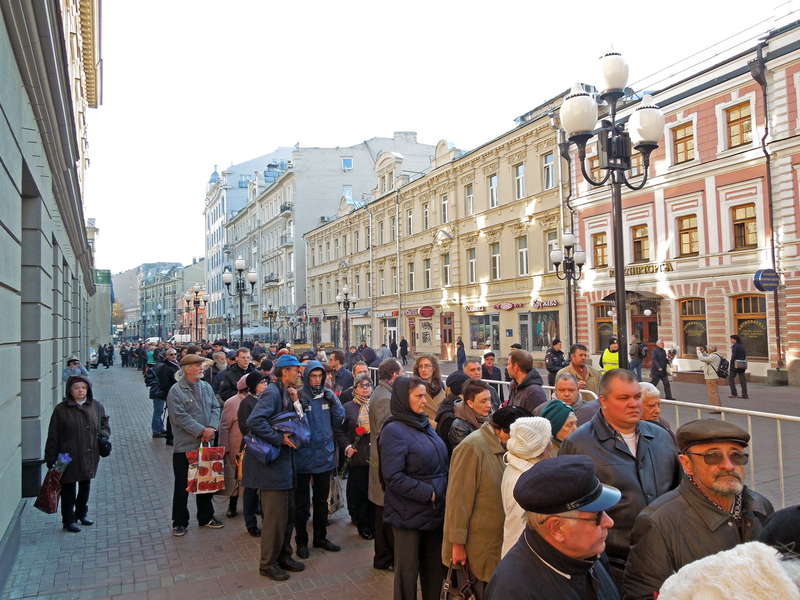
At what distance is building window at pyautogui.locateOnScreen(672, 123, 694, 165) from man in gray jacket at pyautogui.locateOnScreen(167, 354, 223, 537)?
Answer: 21168 millimetres

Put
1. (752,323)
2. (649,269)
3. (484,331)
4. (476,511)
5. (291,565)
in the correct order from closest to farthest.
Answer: (476,511), (291,565), (752,323), (649,269), (484,331)

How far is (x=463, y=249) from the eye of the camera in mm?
34562

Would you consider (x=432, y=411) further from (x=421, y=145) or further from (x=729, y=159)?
(x=421, y=145)

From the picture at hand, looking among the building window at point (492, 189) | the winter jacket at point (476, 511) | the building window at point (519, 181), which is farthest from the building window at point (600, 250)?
the winter jacket at point (476, 511)

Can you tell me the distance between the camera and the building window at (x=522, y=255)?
29.6m

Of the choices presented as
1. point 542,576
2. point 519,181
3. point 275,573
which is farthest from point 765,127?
point 542,576

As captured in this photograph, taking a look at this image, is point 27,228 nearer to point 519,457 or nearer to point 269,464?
point 269,464

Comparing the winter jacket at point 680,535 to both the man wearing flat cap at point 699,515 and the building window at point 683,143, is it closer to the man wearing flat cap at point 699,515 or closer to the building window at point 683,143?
the man wearing flat cap at point 699,515

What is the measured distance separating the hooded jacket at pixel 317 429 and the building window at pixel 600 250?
71.6 ft

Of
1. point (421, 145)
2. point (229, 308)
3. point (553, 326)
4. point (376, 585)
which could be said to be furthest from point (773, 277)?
point (229, 308)

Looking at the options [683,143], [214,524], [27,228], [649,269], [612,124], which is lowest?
[214,524]

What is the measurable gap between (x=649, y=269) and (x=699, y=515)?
2322cm

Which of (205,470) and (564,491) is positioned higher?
(564,491)

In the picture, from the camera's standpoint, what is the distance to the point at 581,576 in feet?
6.97
